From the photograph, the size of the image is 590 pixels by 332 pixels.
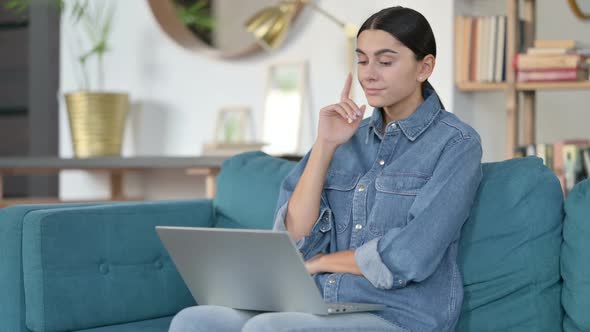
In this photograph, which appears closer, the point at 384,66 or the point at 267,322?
the point at 267,322

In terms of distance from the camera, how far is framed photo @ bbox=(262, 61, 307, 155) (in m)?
4.39

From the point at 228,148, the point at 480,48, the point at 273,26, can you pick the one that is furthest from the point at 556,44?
the point at 228,148

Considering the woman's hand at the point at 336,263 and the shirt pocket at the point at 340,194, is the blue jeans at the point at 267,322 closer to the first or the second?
the woman's hand at the point at 336,263

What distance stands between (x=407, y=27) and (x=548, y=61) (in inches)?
74.5

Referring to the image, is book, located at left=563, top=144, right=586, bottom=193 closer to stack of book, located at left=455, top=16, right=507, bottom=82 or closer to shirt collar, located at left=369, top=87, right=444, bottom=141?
stack of book, located at left=455, top=16, right=507, bottom=82

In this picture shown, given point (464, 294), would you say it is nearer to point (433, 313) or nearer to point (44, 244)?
point (433, 313)

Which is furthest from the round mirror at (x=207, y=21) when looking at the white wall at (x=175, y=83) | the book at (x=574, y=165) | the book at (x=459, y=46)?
the book at (x=574, y=165)

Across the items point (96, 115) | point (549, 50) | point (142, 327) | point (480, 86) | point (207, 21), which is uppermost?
point (207, 21)

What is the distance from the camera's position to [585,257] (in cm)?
202

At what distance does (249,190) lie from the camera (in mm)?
2646

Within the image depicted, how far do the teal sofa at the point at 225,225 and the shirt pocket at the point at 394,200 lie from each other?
18cm

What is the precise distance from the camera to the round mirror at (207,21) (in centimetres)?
477

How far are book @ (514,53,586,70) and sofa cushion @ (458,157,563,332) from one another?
69.4 inches

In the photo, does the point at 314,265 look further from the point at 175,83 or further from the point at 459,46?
the point at 175,83
